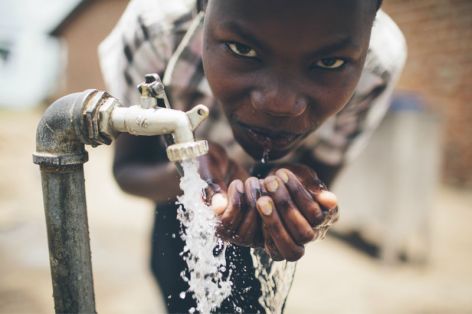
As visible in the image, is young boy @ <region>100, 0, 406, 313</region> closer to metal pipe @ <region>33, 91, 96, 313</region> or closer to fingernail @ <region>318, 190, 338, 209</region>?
fingernail @ <region>318, 190, 338, 209</region>

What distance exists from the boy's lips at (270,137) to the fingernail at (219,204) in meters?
0.19

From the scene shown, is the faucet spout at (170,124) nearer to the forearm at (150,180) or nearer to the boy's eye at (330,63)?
the boy's eye at (330,63)

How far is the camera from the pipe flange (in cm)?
70

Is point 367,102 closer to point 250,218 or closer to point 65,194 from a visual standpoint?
point 250,218

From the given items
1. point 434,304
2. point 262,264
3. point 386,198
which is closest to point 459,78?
point 386,198

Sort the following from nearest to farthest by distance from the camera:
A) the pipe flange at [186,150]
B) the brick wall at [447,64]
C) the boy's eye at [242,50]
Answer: the pipe flange at [186,150], the boy's eye at [242,50], the brick wall at [447,64]

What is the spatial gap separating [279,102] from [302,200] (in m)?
0.19

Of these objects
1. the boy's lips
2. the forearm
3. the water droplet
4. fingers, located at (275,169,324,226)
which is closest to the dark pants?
the forearm

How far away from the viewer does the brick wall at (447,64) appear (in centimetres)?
476

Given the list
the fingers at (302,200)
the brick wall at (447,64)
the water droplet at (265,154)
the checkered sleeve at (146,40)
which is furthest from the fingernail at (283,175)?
the brick wall at (447,64)

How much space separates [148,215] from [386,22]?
136 inches

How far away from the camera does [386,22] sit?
4.68 feet

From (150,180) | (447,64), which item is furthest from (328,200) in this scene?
(447,64)

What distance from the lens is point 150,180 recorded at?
4.57 feet
